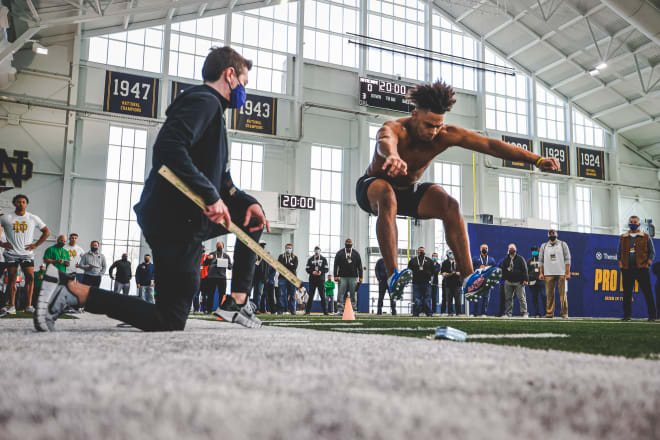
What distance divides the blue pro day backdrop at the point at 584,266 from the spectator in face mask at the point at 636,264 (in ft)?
13.7

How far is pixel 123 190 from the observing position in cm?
1638

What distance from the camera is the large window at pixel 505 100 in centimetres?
2127

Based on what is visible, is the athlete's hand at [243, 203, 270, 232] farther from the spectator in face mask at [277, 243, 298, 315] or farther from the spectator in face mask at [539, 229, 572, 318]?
the spectator in face mask at [277, 243, 298, 315]

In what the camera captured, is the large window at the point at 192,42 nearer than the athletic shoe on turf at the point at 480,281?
No

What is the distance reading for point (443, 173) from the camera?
66.6 feet

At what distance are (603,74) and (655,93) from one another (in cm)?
195

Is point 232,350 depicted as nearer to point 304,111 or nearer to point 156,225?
point 156,225

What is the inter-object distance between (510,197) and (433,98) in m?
19.3

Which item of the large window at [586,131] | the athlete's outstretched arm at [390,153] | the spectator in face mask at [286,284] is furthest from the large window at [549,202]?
the athlete's outstretched arm at [390,153]

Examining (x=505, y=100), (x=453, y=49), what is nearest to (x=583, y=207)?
(x=505, y=100)

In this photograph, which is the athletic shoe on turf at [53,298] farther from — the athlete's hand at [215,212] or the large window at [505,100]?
the large window at [505,100]

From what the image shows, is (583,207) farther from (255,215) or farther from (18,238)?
(255,215)

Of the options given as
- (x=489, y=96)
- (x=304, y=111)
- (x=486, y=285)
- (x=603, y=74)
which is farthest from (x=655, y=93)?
(x=486, y=285)

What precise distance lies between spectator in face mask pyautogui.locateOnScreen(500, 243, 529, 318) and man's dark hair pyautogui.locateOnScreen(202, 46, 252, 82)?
875cm
